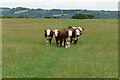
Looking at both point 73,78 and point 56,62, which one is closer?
point 73,78

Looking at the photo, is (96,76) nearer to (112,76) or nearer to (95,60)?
(112,76)

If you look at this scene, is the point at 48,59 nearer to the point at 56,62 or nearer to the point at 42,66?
the point at 56,62

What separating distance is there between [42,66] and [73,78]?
8.30ft

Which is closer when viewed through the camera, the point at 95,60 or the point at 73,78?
the point at 73,78

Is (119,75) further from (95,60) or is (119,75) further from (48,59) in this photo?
(48,59)

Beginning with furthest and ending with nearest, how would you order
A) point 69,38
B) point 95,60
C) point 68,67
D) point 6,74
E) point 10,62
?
point 69,38, point 95,60, point 10,62, point 68,67, point 6,74

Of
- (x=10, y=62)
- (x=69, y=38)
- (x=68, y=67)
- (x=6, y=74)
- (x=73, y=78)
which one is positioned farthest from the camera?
(x=69, y=38)

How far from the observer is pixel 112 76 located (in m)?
9.84

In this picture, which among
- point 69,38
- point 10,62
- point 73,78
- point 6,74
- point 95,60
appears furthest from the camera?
point 69,38

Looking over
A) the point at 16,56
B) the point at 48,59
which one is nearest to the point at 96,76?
the point at 48,59

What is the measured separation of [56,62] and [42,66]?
1.24 metres

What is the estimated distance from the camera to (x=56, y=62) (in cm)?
1287

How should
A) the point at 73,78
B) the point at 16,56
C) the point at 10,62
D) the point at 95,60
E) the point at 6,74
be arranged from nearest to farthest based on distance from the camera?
the point at 73,78 < the point at 6,74 < the point at 10,62 < the point at 95,60 < the point at 16,56

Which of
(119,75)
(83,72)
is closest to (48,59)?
(83,72)
